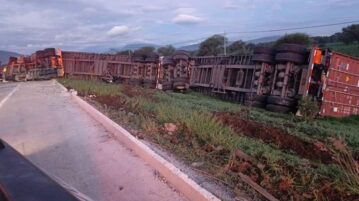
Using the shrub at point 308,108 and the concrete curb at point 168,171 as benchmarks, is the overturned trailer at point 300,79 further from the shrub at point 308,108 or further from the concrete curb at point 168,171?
the concrete curb at point 168,171

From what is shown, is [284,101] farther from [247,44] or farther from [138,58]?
[247,44]

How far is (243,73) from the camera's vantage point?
2008 centimetres

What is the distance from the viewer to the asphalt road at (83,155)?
5.55 m

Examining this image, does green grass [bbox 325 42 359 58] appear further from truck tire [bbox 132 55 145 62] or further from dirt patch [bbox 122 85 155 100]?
dirt patch [bbox 122 85 155 100]

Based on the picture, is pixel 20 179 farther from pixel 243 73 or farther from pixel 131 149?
pixel 243 73

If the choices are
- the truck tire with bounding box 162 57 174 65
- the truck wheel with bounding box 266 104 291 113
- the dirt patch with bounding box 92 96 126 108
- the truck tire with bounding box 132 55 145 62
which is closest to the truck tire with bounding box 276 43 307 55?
the truck wheel with bounding box 266 104 291 113

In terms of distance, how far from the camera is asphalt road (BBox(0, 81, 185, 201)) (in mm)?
5555

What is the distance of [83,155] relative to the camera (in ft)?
24.5

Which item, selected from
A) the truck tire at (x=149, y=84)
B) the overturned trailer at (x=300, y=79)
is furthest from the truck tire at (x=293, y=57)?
the truck tire at (x=149, y=84)

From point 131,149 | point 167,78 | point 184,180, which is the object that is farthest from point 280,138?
point 167,78

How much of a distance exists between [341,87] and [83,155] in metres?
11.7

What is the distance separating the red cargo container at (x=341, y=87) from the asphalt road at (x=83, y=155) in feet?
28.1

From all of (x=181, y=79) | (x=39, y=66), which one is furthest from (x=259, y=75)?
(x=39, y=66)

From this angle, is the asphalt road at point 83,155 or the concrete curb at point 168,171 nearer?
the concrete curb at point 168,171
